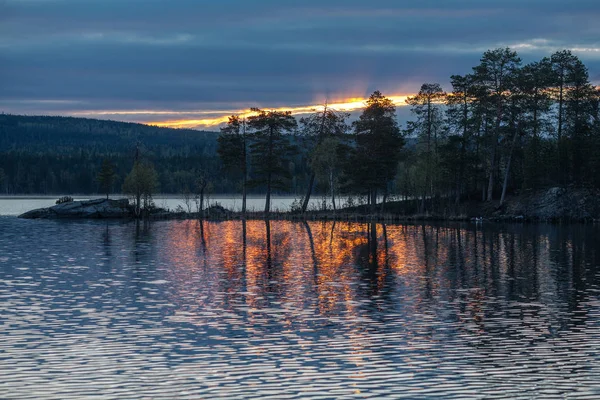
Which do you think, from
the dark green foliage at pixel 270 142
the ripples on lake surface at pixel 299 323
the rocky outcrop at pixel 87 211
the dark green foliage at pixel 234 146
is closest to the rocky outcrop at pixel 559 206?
the dark green foliage at pixel 270 142

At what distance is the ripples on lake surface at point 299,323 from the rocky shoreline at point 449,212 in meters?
41.1

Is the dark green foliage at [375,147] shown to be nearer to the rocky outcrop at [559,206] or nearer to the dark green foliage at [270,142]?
the dark green foliage at [270,142]

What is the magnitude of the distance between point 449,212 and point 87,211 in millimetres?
51909

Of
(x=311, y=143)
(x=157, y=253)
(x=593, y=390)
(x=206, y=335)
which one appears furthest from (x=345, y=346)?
(x=311, y=143)

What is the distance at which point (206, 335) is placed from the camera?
26359 mm

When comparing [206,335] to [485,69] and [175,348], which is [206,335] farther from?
[485,69]

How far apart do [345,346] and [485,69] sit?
8211 cm

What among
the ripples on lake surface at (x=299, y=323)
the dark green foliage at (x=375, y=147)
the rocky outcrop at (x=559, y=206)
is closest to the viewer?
the ripples on lake surface at (x=299, y=323)

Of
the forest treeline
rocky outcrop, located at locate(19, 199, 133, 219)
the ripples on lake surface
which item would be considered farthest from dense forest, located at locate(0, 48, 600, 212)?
the ripples on lake surface

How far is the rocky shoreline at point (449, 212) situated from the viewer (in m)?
98.6

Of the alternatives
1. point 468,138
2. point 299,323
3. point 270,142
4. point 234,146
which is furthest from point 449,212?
point 299,323

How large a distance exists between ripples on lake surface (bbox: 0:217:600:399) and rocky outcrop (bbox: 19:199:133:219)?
180ft

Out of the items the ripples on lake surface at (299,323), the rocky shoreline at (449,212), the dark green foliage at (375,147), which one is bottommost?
the ripples on lake surface at (299,323)

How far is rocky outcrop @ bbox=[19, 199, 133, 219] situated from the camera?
113750 millimetres
